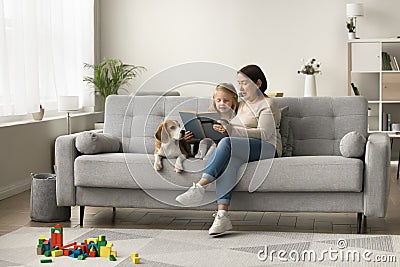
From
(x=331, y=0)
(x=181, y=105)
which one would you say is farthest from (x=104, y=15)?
(x=181, y=105)

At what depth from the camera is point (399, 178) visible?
23.1 ft

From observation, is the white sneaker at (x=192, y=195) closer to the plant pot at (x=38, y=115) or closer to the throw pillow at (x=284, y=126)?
the throw pillow at (x=284, y=126)

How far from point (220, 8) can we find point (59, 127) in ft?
8.20

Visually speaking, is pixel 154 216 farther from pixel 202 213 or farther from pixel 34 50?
pixel 34 50

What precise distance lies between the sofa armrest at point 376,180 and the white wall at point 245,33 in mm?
4062

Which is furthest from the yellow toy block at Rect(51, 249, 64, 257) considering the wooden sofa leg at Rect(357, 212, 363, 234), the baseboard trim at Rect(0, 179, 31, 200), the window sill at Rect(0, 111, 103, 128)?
the window sill at Rect(0, 111, 103, 128)

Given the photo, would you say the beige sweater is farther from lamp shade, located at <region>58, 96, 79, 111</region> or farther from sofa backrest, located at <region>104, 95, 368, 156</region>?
lamp shade, located at <region>58, 96, 79, 111</region>

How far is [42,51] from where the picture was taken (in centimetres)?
698

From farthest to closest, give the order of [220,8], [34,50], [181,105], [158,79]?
[220,8] < [158,79] < [34,50] < [181,105]

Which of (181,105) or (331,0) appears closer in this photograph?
(181,105)

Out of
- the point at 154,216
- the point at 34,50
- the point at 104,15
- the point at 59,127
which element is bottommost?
the point at 154,216

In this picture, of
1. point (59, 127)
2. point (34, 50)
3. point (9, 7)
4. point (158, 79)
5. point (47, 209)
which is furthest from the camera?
point (158, 79)

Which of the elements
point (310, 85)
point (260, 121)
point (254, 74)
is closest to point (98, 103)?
point (310, 85)

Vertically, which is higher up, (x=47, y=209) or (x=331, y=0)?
(x=331, y=0)
